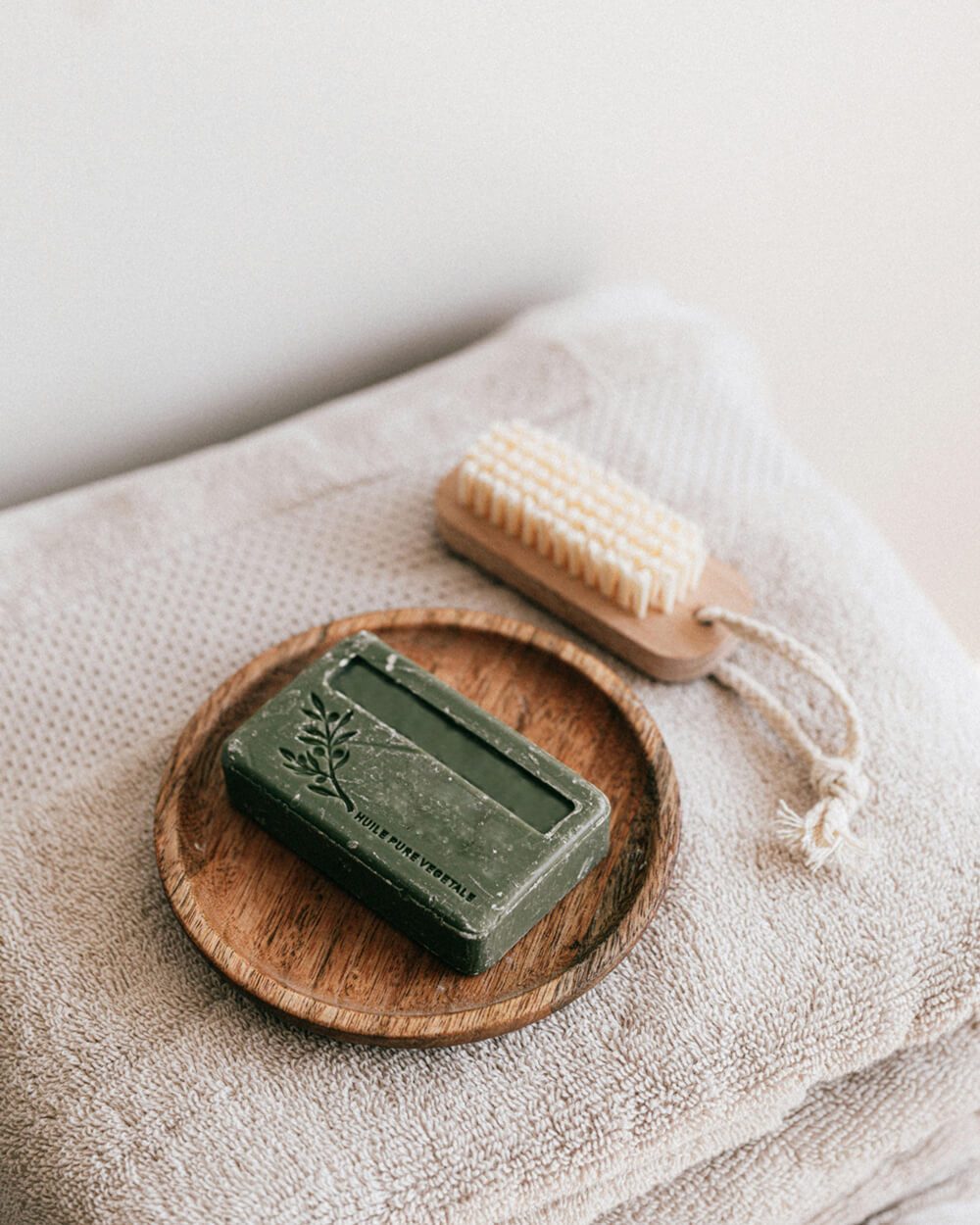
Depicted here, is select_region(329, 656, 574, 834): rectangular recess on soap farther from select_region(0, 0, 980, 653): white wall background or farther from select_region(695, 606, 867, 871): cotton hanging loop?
select_region(0, 0, 980, 653): white wall background

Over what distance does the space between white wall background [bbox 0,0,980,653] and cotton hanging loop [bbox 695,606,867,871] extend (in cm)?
35

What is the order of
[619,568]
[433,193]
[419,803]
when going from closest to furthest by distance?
[419,803] → [619,568] → [433,193]

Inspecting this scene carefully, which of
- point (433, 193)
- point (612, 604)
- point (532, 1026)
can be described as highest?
point (433, 193)

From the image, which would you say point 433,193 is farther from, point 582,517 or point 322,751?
point 322,751

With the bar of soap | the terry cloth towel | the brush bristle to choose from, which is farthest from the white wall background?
the bar of soap

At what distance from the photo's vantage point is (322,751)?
0.54 meters

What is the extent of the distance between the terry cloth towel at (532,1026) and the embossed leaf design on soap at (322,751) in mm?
101

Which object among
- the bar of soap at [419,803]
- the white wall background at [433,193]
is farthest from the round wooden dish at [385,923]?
the white wall background at [433,193]

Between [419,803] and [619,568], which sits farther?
[619,568]

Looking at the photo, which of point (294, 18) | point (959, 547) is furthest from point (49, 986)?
point (959, 547)

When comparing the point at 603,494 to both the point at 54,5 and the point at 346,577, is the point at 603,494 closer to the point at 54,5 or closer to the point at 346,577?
the point at 346,577

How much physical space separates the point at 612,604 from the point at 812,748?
0.13m

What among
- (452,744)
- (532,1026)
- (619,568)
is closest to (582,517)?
(619,568)

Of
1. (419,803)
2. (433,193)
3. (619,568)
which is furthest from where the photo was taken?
(433,193)
